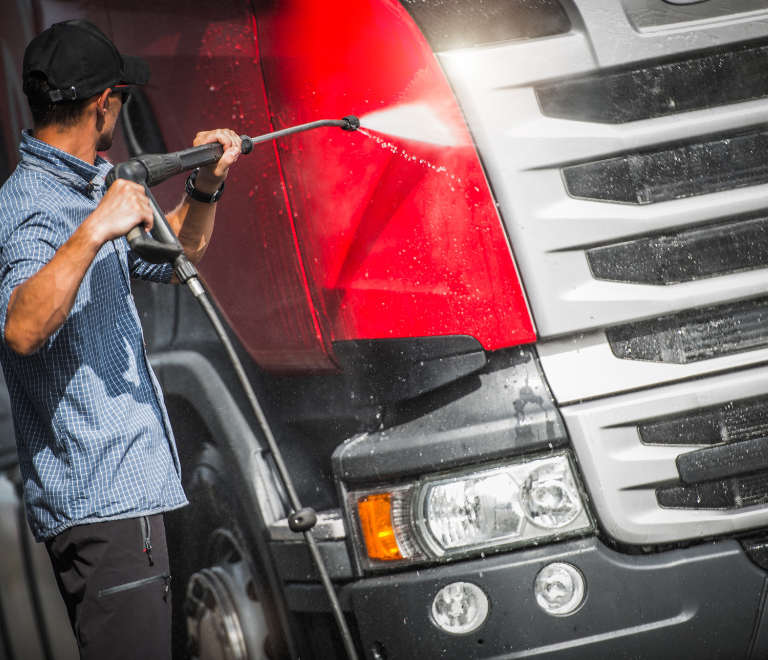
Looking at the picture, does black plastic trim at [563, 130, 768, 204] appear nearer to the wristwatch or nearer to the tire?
the wristwatch

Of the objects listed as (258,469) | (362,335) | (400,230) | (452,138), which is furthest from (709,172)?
(258,469)

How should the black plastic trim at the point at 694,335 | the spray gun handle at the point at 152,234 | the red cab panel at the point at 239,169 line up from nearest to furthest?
the spray gun handle at the point at 152,234
the black plastic trim at the point at 694,335
the red cab panel at the point at 239,169

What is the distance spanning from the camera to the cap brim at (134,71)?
6.04 ft

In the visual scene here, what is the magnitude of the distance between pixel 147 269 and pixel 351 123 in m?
0.72

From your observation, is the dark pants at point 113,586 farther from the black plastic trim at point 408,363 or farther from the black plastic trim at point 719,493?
the black plastic trim at point 719,493

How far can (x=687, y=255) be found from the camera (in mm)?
1788

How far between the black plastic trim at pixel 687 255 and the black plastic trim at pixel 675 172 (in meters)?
0.10

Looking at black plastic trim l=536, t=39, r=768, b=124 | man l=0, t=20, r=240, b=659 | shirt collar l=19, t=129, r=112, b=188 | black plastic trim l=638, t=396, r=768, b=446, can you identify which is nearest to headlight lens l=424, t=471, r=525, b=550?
black plastic trim l=638, t=396, r=768, b=446

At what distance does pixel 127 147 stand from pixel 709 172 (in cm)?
176

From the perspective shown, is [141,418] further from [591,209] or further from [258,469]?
[591,209]

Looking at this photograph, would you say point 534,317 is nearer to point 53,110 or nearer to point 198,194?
point 198,194

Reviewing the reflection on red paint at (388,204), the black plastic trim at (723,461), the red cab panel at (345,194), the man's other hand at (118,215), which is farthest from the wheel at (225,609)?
the black plastic trim at (723,461)

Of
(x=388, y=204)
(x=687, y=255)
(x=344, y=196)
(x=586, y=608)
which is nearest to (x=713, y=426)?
(x=687, y=255)

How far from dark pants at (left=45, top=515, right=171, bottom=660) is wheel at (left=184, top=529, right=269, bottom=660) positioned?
396mm
